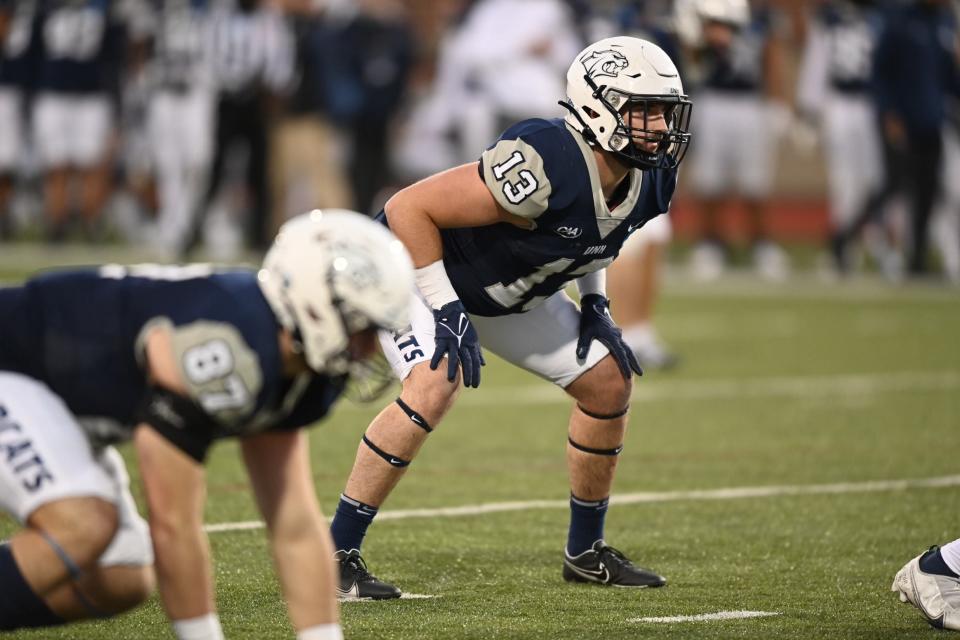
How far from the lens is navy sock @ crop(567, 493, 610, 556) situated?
5000 mm

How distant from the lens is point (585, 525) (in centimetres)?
502

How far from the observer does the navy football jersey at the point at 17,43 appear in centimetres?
1528

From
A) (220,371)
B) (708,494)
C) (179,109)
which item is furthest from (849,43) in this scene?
(220,371)

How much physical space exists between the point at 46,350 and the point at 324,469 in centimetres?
316

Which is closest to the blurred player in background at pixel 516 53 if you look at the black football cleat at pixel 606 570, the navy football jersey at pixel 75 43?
the navy football jersey at pixel 75 43

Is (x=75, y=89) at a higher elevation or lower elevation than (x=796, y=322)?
higher

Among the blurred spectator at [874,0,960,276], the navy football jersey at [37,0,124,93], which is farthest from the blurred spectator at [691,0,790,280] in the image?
the navy football jersey at [37,0,124,93]

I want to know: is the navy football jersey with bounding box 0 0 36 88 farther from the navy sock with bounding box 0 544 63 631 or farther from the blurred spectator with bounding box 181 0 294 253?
the navy sock with bounding box 0 544 63 631

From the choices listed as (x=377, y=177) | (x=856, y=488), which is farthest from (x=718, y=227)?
(x=856, y=488)

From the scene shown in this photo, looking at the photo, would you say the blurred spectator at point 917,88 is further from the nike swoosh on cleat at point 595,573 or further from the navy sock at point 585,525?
the nike swoosh on cleat at point 595,573

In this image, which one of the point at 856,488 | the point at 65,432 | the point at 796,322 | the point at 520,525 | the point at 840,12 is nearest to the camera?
the point at 65,432

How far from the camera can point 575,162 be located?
4.75 meters

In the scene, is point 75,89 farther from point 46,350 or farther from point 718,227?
point 46,350

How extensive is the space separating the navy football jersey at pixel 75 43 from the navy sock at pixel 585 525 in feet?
35.7
